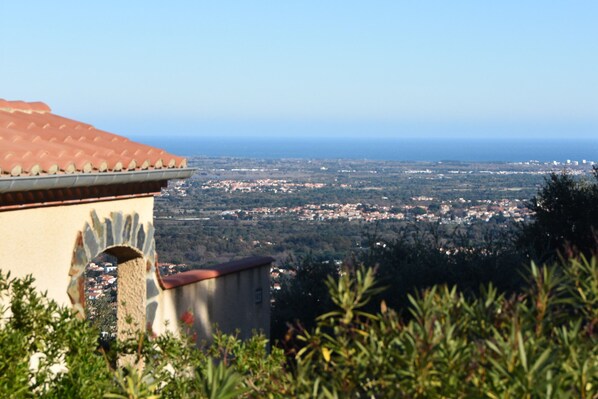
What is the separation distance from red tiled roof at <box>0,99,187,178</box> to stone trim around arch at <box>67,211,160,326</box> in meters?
0.42

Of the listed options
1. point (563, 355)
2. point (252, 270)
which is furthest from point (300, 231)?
point (563, 355)

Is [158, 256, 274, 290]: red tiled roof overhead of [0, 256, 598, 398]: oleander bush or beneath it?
beneath

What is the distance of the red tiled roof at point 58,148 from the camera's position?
6016mm

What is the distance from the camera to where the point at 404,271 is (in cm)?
1268

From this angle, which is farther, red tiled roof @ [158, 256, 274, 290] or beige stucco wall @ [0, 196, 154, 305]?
red tiled roof @ [158, 256, 274, 290]

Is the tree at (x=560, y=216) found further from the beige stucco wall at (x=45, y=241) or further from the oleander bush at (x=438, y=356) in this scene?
the oleander bush at (x=438, y=356)

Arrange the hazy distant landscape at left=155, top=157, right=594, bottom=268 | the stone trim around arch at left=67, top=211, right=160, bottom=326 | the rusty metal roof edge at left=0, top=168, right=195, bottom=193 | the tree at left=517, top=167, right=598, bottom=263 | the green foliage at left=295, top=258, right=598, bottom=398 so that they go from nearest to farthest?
the green foliage at left=295, top=258, right=598, bottom=398 → the rusty metal roof edge at left=0, top=168, right=195, bottom=193 → the stone trim around arch at left=67, top=211, right=160, bottom=326 → the tree at left=517, top=167, right=598, bottom=263 → the hazy distant landscape at left=155, top=157, right=594, bottom=268

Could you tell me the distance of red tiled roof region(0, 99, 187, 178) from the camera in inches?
237

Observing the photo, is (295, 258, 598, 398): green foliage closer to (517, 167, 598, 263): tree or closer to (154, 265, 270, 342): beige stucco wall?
(154, 265, 270, 342): beige stucco wall

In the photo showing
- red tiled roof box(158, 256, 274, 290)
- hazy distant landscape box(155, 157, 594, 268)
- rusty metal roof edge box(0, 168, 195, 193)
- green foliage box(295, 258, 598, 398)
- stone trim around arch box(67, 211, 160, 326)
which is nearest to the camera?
green foliage box(295, 258, 598, 398)

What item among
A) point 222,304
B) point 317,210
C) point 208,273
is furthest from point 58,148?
point 317,210

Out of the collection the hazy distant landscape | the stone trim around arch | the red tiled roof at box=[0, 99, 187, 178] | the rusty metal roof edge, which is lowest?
the hazy distant landscape

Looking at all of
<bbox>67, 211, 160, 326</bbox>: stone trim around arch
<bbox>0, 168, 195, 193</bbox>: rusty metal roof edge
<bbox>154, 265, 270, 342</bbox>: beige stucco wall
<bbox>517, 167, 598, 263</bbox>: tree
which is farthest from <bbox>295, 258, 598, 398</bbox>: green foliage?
<bbox>517, 167, 598, 263</bbox>: tree

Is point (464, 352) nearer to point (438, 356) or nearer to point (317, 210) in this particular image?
point (438, 356)
